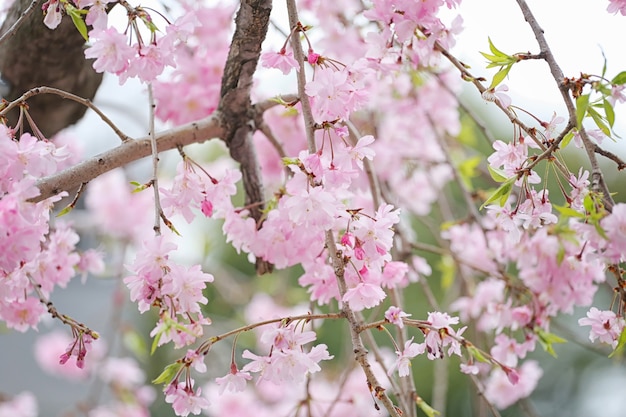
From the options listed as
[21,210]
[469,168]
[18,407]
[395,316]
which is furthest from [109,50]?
[18,407]

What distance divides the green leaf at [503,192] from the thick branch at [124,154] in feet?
1.48

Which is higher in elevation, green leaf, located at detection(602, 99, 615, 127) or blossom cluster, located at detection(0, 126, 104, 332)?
blossom cluster, located at detection(0, 126, 104, 332)

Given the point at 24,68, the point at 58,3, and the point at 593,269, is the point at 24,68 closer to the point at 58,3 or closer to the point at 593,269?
the point at 58,3

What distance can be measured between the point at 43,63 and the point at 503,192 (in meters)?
0.83

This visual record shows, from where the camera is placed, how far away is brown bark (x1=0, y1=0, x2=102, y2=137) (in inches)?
44.3

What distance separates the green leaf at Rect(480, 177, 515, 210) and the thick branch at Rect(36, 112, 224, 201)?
0.45 m

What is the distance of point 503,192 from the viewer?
0.75 m

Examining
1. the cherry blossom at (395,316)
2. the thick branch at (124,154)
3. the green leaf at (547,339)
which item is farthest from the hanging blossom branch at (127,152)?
the green leaf at (547,339)

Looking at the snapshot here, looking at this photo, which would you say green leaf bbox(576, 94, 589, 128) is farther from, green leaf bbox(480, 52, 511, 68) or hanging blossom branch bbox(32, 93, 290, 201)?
hanging blossom branch bbox(32, 93, 290, 201)

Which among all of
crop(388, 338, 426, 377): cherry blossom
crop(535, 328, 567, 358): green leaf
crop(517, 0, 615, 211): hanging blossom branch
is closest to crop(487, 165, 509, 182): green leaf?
crop(517, 0, 615, 211): hanging blossom branch

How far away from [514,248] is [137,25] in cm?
77

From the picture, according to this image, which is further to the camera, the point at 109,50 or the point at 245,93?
the point at 245,93

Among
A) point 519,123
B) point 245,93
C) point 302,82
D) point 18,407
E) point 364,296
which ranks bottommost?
point 364,296

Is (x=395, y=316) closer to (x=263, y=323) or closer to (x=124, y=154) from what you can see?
(x=263, y=323)
